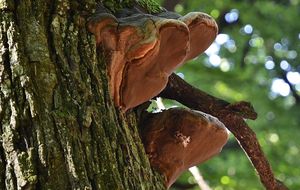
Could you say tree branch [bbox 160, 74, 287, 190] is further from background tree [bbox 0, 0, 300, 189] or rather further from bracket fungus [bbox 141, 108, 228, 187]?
background tree [bbox 0, 0, 300, 189]

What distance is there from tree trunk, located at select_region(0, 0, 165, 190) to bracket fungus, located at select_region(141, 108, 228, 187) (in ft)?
0.51

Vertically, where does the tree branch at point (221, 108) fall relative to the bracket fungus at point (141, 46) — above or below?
below

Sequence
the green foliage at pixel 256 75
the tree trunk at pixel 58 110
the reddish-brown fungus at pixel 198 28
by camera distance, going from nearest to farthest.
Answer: the tree trunk at pixel 58 110 → the reddish-brown fungus at pixel 198 28 → the green foliage at pixel 256 75

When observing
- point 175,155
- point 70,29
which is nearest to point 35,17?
point 70,29

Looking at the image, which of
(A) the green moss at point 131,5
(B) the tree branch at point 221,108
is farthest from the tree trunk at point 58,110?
(B) the tree branch at point 221,108

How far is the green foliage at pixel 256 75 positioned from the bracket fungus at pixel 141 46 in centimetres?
307

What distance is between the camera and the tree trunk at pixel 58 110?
1405 mm

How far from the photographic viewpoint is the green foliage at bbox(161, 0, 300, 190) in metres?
5.07

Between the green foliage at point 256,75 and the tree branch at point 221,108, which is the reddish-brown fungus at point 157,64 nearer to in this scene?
the tree branch at point 221,108

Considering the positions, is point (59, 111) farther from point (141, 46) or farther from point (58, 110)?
point (141, 46)

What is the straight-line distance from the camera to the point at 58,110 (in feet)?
4.87

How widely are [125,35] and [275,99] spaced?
452 cm

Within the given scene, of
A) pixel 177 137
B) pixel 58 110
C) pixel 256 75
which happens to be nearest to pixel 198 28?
pixel 177 137

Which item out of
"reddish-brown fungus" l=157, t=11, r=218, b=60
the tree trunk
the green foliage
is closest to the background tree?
the tree trunk
